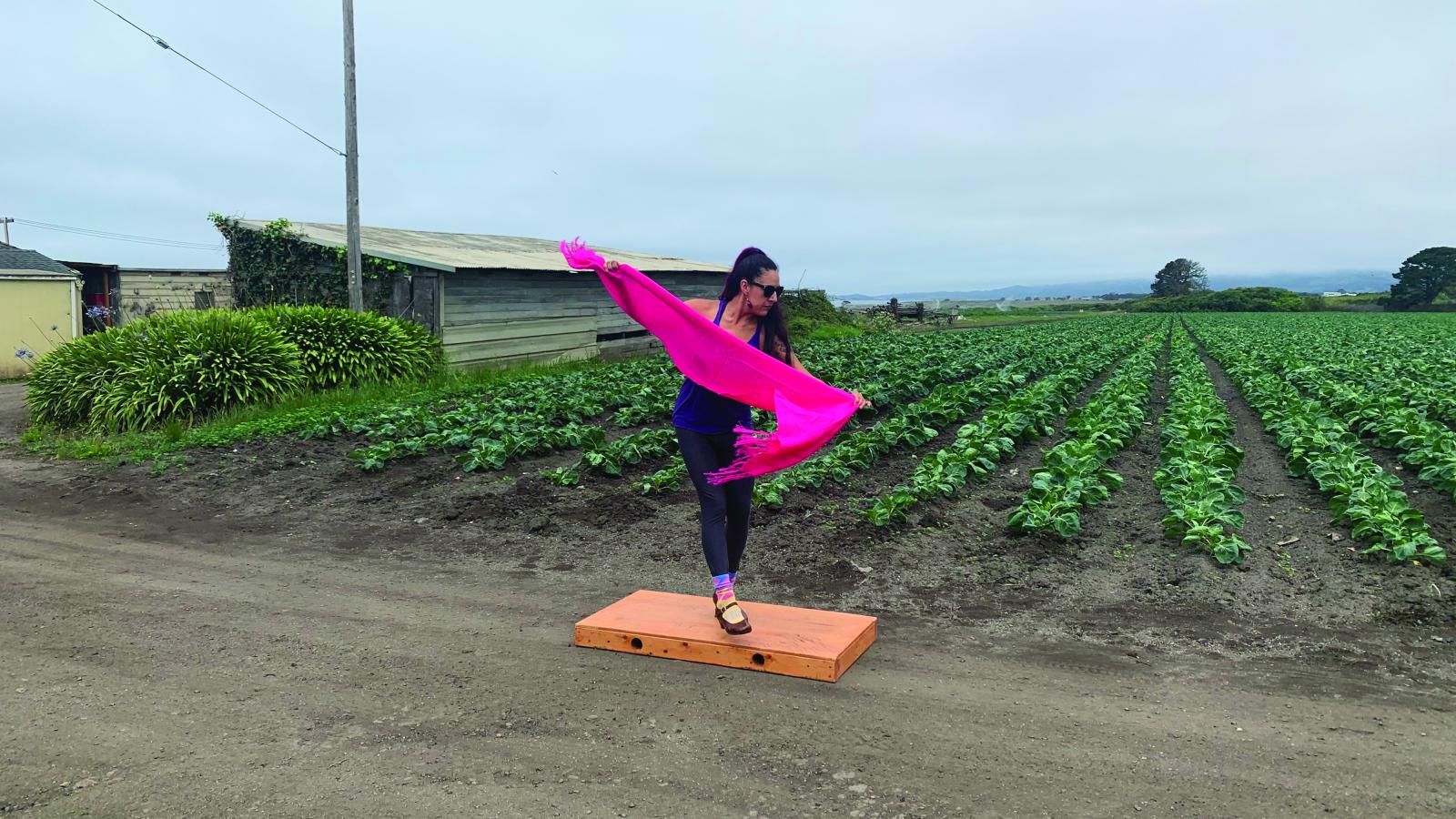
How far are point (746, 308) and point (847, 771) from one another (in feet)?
7.79

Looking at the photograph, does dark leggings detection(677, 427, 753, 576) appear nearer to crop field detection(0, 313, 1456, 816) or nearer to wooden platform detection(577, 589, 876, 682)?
wooden platform detection(577, 589, 876, 682)

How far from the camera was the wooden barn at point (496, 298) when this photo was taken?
19344mm

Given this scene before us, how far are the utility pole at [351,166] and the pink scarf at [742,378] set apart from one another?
14.5 metres

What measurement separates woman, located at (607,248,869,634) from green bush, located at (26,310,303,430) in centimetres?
1074

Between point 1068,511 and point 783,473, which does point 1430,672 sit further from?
point 783,473

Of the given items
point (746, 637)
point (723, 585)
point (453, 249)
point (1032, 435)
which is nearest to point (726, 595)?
point (723, 585)

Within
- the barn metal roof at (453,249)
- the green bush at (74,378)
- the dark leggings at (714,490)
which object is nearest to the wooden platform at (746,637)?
the dark leggings at (714,490)

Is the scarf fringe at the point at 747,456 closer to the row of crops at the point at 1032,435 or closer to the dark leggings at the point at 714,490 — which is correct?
the dark leggings at the point at 714,490

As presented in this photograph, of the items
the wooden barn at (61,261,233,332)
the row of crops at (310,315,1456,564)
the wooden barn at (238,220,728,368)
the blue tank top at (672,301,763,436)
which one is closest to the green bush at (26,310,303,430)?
the row of crops at (310,315,1456,564)

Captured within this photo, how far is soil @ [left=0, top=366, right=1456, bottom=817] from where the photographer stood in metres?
3.54

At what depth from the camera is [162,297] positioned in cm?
2850

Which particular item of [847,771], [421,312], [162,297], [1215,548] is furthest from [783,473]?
[162,297]

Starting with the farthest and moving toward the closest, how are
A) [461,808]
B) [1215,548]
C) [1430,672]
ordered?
1. [1215,548]
2. [1430,672]
3. [461,808]

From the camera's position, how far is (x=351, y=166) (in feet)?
59.8
